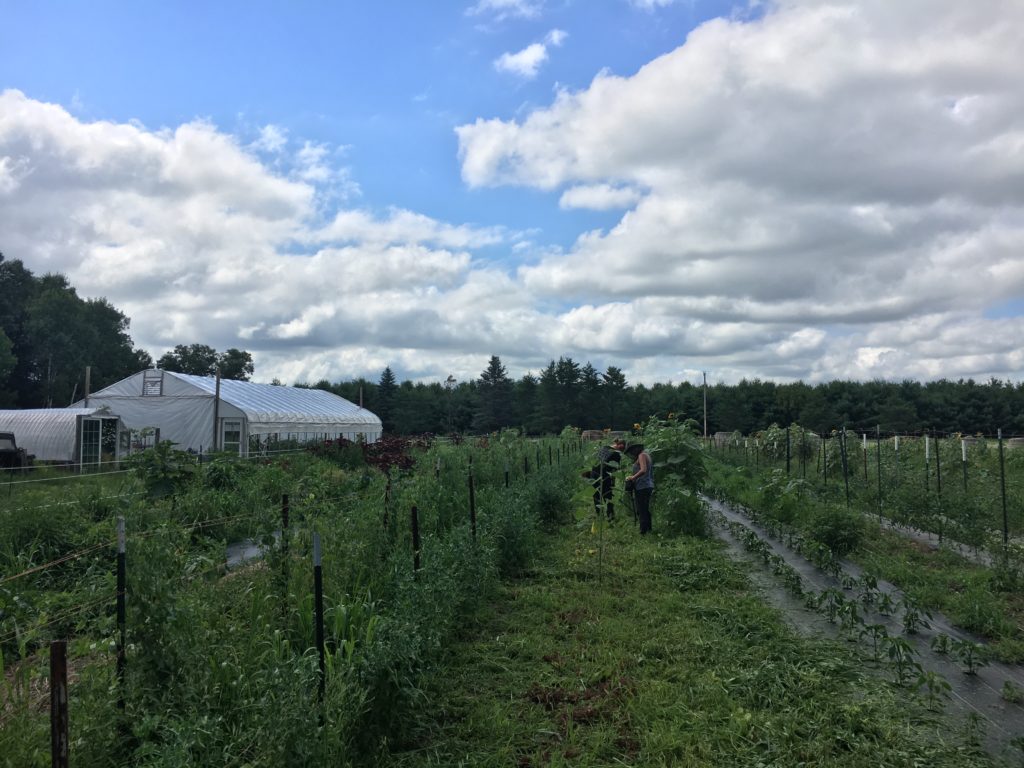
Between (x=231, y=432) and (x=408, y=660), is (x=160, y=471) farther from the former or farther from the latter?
(x=231, y=432)

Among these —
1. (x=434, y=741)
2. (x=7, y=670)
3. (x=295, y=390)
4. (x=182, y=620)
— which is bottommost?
(x=434, y=741)

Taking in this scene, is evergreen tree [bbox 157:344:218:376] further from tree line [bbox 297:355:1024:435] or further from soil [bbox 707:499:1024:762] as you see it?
soil [bbox 707:499:1024:762]

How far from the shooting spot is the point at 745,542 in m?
9.62

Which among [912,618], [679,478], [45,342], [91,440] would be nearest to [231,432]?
[91,440]

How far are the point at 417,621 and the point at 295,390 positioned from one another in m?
31.9

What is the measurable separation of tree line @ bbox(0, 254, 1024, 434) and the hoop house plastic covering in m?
31.2

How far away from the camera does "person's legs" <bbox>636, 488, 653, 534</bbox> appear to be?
10.7 m

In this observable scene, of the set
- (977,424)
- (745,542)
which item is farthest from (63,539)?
(977,424)

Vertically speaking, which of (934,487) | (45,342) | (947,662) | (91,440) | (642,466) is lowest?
(947,662)

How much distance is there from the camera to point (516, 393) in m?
70.3

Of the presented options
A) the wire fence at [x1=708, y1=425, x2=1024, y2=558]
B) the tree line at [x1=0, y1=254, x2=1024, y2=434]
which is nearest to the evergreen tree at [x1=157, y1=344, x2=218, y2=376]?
the tree line at [x1=0, y1=254, x2=1024, y2=434]

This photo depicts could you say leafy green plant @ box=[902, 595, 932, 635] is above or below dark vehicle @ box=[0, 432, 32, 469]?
below

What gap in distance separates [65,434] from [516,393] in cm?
5036

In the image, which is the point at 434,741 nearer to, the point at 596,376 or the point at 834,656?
the point at 834,656
